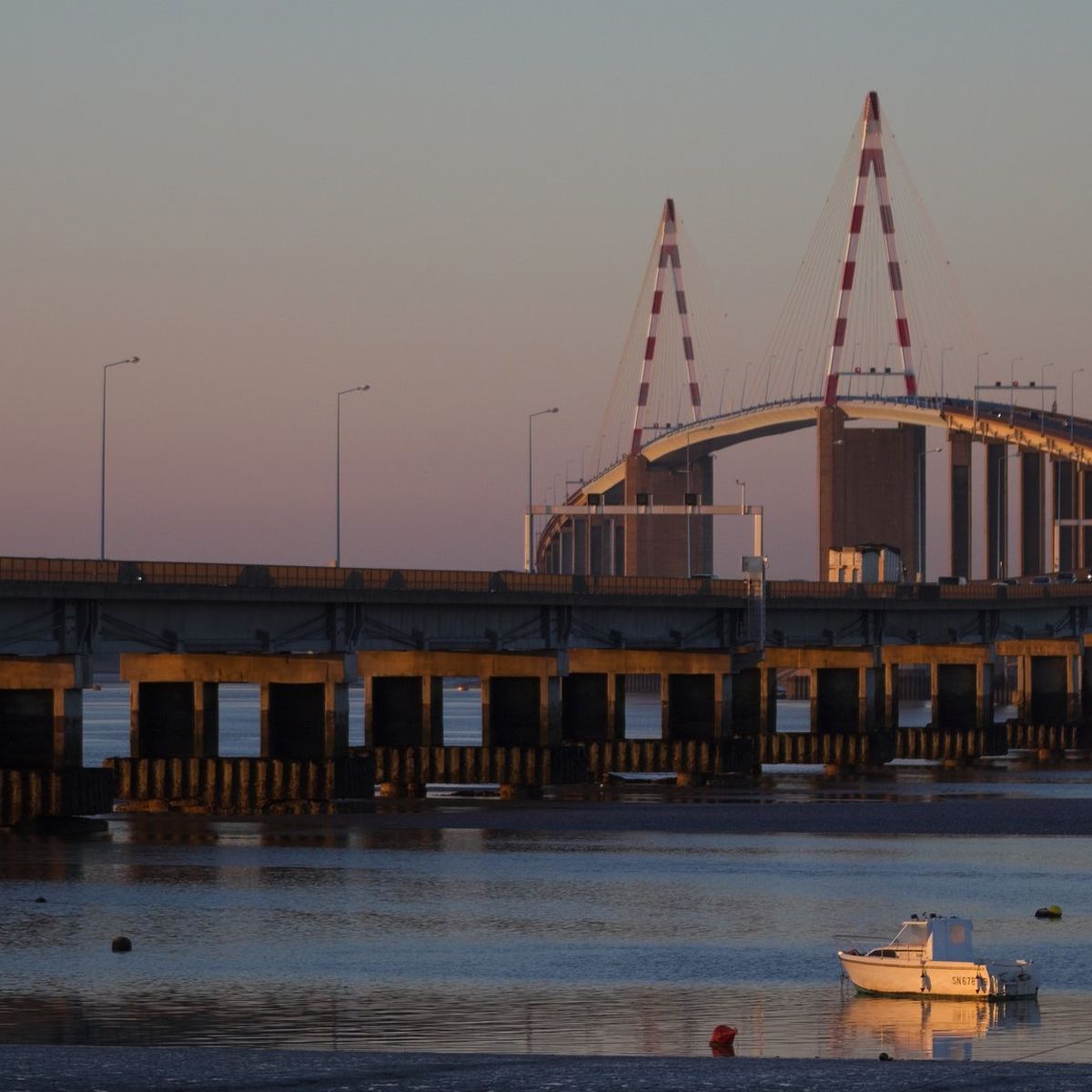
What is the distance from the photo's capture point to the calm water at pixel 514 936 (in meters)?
35.8

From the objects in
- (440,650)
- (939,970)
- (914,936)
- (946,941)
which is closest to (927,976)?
(939,970)

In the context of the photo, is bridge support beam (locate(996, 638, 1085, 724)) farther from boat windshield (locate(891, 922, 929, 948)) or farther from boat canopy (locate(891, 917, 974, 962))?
boat canopy (locate(891, 917, 974, 962))

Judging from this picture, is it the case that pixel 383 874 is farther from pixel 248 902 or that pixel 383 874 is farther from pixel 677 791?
pixel 677 791

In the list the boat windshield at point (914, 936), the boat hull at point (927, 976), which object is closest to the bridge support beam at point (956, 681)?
the boat windshield at point (914, 936)

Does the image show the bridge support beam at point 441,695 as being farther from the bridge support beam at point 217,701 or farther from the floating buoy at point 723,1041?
the floating buoy at point 723,1041

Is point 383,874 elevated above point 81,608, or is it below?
below

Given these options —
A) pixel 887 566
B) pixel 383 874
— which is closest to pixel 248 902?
pixel 383 874

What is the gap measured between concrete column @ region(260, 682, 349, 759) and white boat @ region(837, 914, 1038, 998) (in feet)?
158

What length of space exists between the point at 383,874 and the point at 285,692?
30.0 metres

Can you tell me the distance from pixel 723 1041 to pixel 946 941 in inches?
312

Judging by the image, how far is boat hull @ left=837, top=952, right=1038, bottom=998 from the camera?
129ft

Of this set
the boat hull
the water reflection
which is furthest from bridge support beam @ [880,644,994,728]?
the water reflection

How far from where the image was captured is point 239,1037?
34625mm

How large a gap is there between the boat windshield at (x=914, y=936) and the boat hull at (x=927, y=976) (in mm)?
1097
